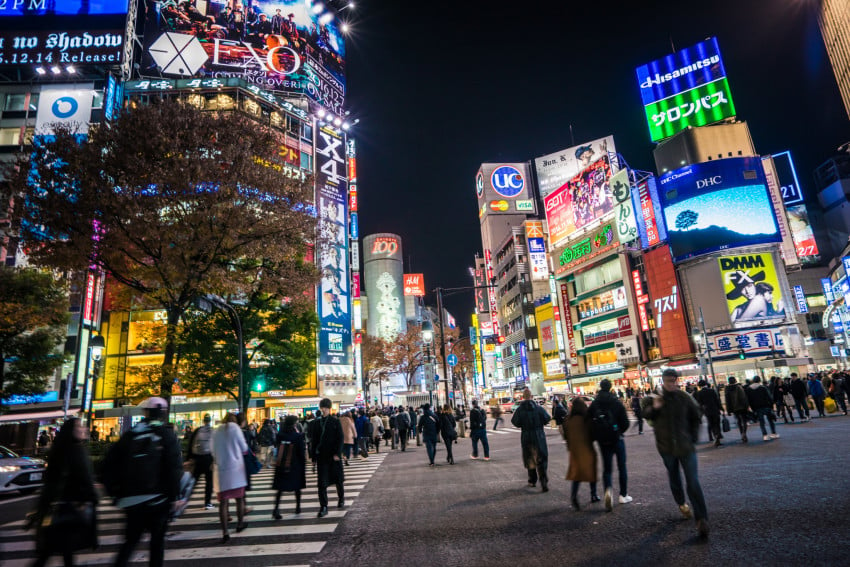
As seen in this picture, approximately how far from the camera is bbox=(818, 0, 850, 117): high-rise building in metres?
61.9

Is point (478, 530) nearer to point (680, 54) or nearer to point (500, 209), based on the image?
point (680, 54)

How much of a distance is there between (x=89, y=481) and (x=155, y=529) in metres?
0.84

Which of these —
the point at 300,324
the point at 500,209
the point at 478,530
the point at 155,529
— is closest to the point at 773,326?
the point at 300,324

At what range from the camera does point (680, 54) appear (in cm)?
5372

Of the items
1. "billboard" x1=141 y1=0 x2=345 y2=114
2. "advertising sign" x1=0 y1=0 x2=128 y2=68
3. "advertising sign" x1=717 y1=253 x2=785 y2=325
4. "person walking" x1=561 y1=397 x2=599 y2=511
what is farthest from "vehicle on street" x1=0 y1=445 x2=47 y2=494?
"advertising sign" x1=717 y1=253 x2=785 y2=325

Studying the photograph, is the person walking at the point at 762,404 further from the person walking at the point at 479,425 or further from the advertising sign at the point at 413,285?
the advertising sign at the point at 413,285

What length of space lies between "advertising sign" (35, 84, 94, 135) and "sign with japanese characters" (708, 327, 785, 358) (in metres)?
56.7

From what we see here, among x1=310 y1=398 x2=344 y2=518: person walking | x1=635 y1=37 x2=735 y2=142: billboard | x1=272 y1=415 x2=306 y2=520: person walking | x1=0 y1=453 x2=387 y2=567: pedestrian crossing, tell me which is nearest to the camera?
x1=0 y1=453 x2=387 y2=567: pedestrian crossing

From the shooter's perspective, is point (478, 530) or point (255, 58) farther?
point (255, 58)

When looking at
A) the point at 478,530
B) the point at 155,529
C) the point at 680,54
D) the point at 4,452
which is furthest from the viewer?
the point at 680,54

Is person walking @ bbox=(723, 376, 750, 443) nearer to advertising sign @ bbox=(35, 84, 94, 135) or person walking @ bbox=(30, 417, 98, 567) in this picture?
person walking @ bbox=(30, 417, 98, 567)

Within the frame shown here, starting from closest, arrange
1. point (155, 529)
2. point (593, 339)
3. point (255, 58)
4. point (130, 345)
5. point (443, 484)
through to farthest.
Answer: point (155, 529) < point (443, 484) < point (130, 345) < point (255, 58) < point (593, 339)

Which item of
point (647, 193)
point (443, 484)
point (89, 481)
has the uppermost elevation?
point (647, 193)

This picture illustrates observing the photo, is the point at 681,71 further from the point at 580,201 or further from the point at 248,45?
the point at 248,45
